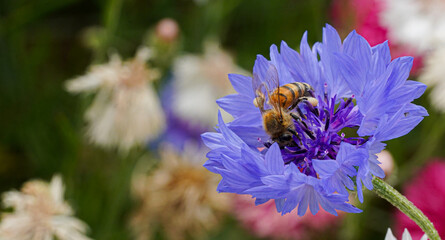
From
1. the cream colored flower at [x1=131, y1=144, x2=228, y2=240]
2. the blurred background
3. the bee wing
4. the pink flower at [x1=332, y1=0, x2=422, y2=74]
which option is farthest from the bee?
the pink flower at [x1=332, y1=0, x2=422, y2=74]

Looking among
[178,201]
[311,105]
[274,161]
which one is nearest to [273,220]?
[178,201]

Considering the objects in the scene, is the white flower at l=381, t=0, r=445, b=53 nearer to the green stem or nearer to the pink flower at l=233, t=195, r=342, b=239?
the pink flower at l=233, t=195, r=342, b=239

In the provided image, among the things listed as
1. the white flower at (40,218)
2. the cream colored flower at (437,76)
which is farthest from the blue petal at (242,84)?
the cream colored flower at (437,76)

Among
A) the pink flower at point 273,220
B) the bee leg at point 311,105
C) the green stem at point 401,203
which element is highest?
the pink flower at point 273,220

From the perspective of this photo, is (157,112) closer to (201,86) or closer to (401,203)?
(201,86)

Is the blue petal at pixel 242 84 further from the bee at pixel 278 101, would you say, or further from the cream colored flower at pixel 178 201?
the cream colored flower at pixel 178 201

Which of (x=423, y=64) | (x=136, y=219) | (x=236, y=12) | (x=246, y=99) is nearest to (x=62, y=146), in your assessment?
(x=136, y=219)

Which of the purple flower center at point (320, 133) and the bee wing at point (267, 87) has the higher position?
the bee wing at point (267, 87)
